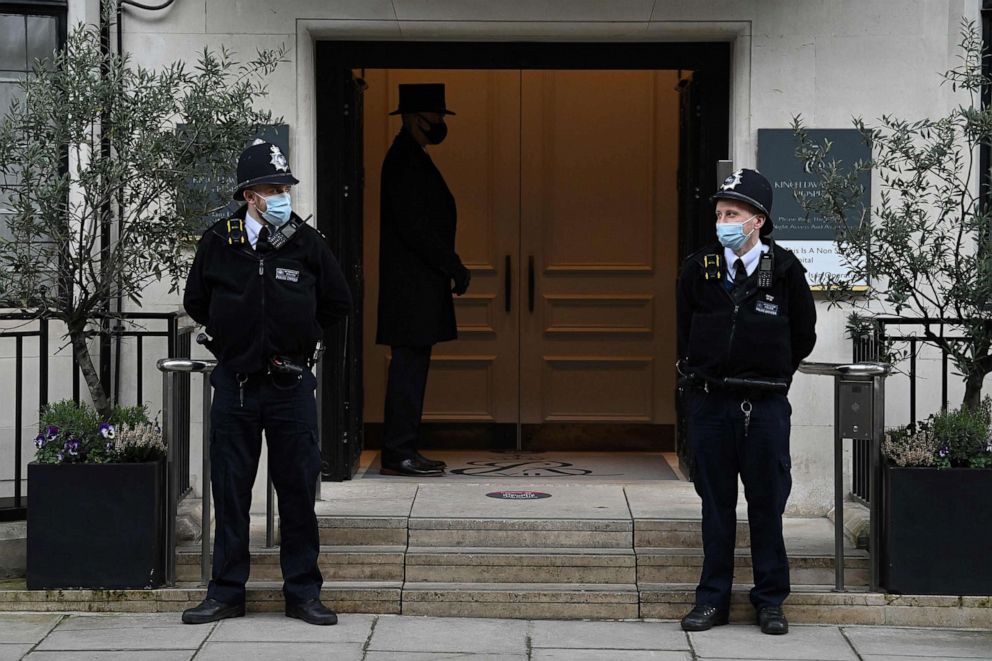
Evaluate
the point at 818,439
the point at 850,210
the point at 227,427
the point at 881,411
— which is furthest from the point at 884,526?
the point at 227,427

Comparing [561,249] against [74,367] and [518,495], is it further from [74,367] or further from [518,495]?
[74,367]

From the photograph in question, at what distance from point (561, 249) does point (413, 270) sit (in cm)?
155

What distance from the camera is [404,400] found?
828 cm

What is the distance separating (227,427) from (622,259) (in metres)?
4.02

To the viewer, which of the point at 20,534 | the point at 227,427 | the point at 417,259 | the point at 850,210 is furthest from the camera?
the point at 417,259

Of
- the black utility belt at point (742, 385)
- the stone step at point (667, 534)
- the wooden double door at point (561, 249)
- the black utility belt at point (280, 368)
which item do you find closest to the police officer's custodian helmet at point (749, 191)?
the black utility belt at point (742, 385)

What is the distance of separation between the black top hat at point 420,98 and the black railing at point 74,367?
171cm

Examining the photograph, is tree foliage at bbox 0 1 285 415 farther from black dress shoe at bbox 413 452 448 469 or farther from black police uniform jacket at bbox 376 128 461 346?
black dress shoe at bbox 413 452 448 469

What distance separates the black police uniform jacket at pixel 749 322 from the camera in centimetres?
615

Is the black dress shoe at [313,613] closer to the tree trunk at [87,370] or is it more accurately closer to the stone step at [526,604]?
the stone step at [526,604]

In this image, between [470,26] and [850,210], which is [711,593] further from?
[470,26]

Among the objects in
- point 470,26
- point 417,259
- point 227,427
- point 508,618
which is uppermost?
point 470,26

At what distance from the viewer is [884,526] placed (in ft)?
21.4

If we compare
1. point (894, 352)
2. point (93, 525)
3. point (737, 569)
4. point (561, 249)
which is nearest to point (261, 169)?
point (93, 525)
